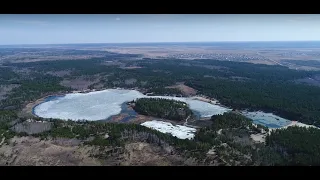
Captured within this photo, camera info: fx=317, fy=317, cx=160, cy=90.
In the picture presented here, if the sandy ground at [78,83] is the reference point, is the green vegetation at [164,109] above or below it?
above

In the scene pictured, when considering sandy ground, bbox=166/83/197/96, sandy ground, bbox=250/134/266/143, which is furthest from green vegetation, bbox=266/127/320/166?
sandy ground, bbox=166/83/197/96

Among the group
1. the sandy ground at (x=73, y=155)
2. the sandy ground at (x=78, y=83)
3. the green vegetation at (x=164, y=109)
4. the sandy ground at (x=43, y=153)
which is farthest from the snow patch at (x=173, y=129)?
the sandy ground at (x=78, y=83)

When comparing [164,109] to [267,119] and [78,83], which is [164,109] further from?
[78,83]

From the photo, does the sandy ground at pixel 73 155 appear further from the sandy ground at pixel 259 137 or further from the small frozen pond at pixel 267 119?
the small frozen pond at pixel 267 119

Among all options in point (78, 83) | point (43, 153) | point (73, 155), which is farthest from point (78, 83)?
point (73, 155)

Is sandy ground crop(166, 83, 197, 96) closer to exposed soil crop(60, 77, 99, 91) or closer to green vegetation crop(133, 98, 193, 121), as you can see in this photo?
green vegetation crop(133, 98, 193, 121)
